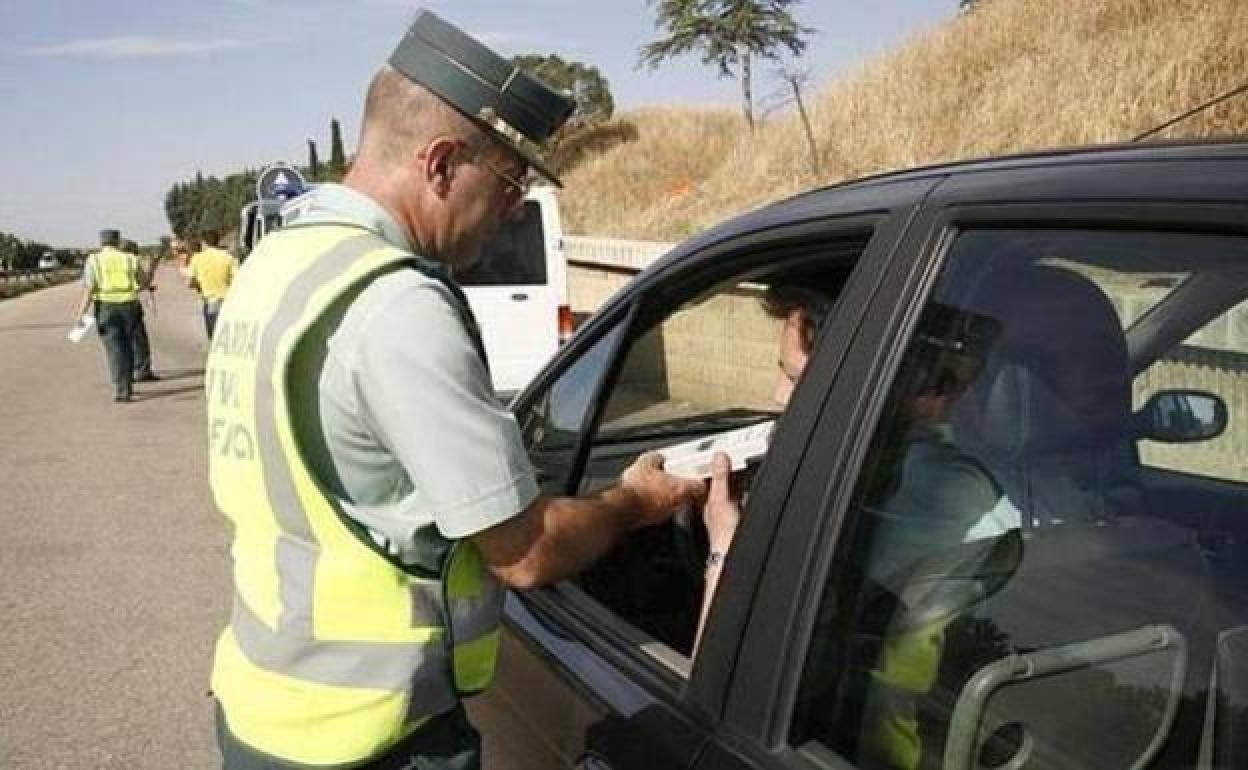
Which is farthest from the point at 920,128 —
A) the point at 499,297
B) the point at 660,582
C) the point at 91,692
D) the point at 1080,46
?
the point at 660,582

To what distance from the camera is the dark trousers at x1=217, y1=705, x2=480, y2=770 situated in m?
1.82

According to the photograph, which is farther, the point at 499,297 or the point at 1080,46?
the point at 1080,46

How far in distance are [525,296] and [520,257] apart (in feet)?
0.98

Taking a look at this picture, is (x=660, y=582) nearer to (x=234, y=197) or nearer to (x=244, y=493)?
(x=244, y=493)

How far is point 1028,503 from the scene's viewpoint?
1.60 meters

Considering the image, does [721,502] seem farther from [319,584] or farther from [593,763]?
[319,584]

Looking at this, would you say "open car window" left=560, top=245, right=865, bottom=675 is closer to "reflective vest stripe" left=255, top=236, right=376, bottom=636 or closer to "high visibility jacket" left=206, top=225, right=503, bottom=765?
"high visibility jacket" left=206, top=225, right=503, bottom=765

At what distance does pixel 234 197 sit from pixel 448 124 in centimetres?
7113

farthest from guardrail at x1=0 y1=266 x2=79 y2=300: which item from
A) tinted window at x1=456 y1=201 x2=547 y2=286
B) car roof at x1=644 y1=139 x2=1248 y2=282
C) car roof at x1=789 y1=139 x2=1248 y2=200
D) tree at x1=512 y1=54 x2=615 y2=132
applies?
car roof at x1=789 y1=139 x2=1248 y2=200

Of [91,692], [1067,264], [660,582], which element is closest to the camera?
[1067,264]

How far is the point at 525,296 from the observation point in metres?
9.11

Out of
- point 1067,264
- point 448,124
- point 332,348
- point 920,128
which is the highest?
point 920,128

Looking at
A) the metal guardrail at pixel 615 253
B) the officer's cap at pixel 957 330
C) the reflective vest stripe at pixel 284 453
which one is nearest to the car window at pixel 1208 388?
the officer's cap at pixel 957 330

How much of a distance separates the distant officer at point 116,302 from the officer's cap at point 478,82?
11.7 meters
